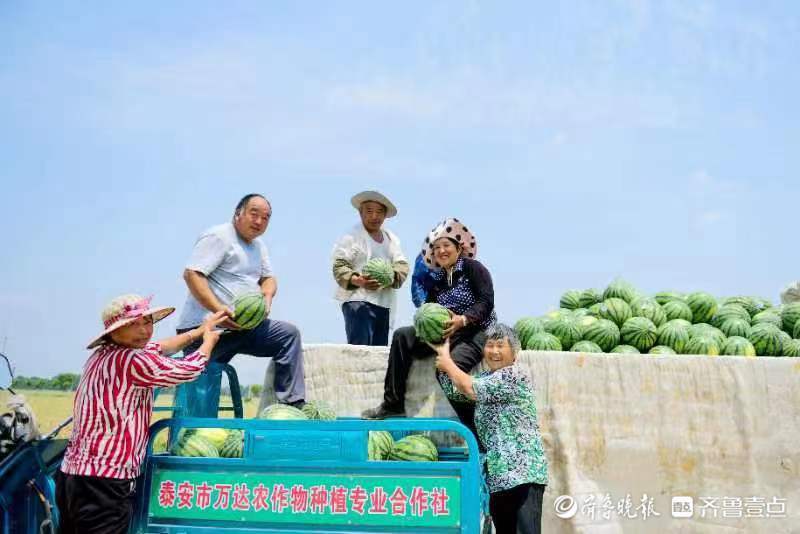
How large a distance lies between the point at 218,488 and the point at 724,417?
4039 mm

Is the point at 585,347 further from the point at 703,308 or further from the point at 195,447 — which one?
the point at 195,447

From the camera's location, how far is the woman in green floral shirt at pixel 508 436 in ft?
13.2

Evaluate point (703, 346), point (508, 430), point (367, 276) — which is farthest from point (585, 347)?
point (508, 430)

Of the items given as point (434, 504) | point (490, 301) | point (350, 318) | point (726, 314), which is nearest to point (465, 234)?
point (490, 301)

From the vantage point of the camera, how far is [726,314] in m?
7.54

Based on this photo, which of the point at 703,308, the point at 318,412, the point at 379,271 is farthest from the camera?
the point at 703,308

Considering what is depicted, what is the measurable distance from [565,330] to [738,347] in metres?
1.56

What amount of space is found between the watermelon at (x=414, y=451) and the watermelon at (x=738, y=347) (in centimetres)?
Answer: 390

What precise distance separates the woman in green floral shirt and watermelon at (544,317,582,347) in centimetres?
291

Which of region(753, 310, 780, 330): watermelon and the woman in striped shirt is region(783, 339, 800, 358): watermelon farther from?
the woman in striped shirt

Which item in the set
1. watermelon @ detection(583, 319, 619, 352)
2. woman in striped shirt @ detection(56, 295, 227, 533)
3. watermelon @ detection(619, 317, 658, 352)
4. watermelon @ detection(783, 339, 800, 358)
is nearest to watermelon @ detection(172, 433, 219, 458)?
woman in striped shirt @ detection(56, 295, 227, 533)

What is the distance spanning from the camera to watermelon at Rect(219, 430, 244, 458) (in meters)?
4.07

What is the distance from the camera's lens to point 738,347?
682cm

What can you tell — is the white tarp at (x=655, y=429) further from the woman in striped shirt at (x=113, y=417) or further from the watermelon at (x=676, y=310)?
the woman in striped shirt at (x=113, y=417)
